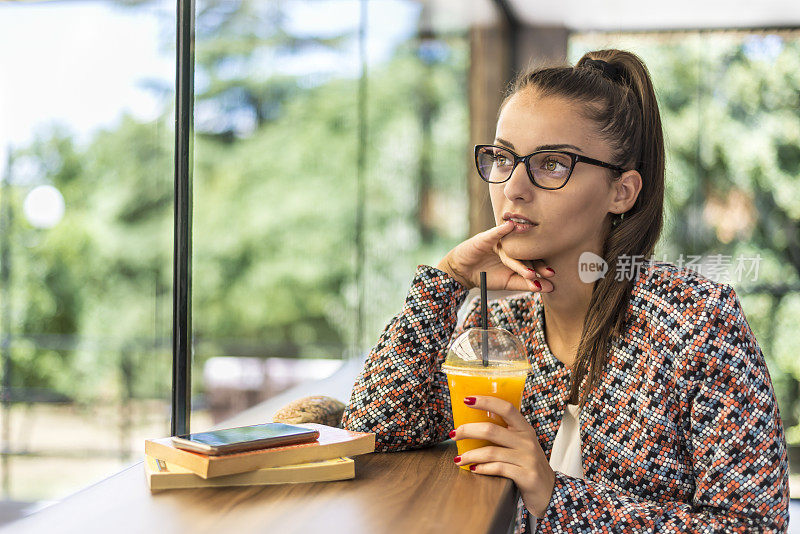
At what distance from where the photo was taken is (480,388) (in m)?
1.08

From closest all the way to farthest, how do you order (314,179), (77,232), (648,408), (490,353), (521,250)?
(490,353) < (648,408) < (521,250) < (77,232) < (314,179)

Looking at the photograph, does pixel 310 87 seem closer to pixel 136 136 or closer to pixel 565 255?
pixel 136 136

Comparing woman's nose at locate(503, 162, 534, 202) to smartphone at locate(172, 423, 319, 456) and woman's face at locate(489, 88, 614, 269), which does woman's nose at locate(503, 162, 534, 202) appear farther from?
smartphone at locate(172, 423, 319, 456)

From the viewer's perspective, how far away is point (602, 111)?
1.36m

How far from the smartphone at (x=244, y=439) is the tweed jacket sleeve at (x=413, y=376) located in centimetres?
26

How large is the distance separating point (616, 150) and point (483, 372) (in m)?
0.54

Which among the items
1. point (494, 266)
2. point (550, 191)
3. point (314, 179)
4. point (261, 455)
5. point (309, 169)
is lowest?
point (261, 455)

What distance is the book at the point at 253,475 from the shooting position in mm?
929

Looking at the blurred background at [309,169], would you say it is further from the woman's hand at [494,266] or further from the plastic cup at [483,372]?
the plastic cup at [483,372]

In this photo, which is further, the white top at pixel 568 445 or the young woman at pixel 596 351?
the white top at pixel 568 445

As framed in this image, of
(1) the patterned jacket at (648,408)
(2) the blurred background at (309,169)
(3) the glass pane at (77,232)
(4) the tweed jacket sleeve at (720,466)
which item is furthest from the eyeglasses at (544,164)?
(3) the glass pane at (77,232)

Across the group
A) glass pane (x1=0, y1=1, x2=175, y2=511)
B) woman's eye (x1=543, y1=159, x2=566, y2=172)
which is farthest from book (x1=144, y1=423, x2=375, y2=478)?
glass pane (x1=0, y1=1, x2=175, y2=511)

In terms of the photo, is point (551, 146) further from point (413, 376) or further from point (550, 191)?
point (413, 376)

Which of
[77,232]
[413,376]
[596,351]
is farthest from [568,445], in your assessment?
[77,232]
